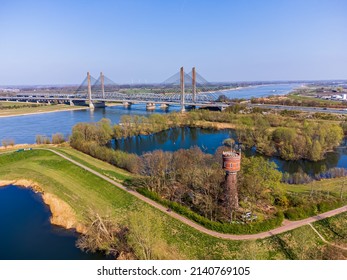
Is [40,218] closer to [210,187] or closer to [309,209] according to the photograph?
[210,187]

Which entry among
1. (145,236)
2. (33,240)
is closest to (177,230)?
(145,236)

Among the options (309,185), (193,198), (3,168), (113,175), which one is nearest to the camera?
(193,198)

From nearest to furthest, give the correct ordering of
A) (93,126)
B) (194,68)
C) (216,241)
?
(216,241), (93,126), (194,68)

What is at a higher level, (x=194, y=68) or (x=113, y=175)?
(x=194, y=68)

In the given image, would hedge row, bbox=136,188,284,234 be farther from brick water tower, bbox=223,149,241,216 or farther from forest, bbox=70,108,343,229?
brick water tower, bbox=223,149,241,216

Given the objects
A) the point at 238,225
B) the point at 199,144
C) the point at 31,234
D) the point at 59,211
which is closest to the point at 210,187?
the point at 238,225

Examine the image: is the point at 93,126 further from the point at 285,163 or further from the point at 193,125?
the point at 285,163
